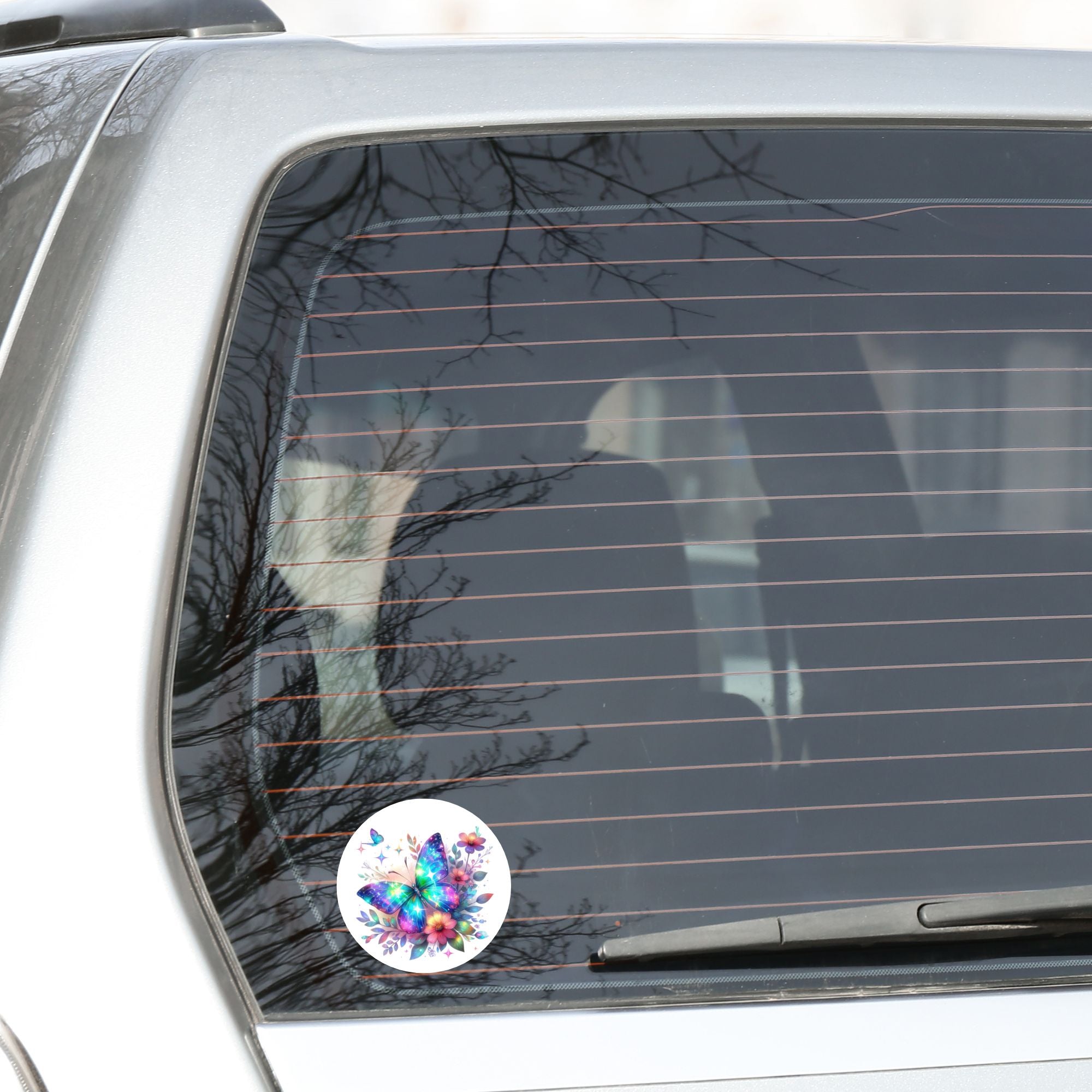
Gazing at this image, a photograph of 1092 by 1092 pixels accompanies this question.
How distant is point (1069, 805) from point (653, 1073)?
45 centimetres

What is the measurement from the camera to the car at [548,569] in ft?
3.08

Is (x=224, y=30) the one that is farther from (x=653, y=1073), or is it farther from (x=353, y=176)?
(x=653, y=1073)

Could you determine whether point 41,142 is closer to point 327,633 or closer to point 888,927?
point 327,633

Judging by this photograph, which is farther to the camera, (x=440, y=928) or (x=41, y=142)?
(x=41, y=142)

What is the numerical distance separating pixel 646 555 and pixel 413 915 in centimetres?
37

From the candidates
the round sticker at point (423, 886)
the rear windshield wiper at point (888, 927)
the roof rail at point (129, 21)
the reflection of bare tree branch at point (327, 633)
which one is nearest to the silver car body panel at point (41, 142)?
the roof rail at point (129, 21)

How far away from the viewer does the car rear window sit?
3.22ft

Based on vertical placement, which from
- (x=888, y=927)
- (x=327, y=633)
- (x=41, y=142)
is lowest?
(x=888, y=927)

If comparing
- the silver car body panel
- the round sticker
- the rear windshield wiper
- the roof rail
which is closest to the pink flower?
the round sticker

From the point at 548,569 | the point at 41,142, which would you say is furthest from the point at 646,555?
the point at 41,142

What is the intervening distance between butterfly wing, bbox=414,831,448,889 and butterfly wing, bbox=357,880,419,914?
1 cm

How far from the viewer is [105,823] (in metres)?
0.93

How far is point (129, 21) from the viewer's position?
1.37m

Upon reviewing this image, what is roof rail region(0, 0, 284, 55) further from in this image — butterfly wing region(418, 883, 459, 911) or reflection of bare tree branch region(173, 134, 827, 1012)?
butterfly wing region(418, 883, 459, 911)
